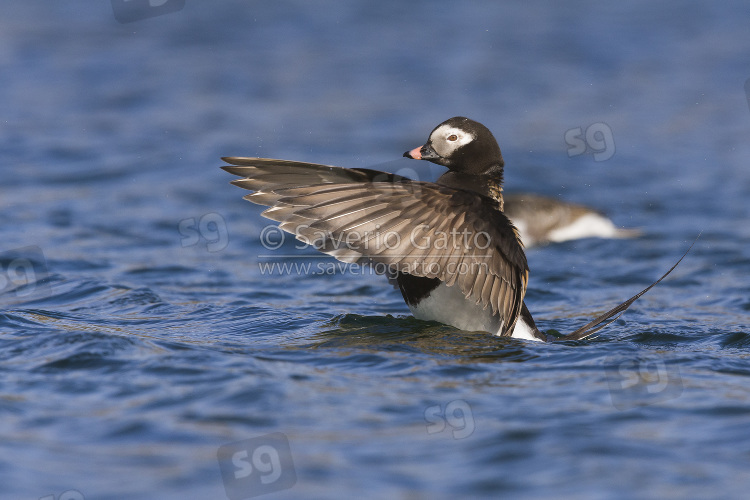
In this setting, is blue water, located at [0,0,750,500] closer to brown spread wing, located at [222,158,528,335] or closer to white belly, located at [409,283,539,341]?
white belly, located at [409,283,539,341]

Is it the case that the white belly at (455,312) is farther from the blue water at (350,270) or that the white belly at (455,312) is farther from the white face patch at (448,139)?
the white face patch at (448,139)

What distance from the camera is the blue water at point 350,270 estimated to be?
447 centimetres

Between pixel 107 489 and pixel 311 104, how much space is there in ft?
39.1

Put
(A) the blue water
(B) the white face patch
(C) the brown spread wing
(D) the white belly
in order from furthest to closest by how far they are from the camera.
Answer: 1. (B) the white face patch
2. (D) the white belly
3. (C) the brown spread wing
4. (A) the blue water

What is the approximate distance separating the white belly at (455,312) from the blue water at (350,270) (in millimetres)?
112

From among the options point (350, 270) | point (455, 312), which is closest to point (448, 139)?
point (455, 312)

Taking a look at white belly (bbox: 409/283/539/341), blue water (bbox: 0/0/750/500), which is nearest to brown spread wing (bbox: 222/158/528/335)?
white belly (bbox: 409/283/539/341)

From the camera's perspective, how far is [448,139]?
6.43m

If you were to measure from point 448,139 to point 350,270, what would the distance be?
3.08 meters

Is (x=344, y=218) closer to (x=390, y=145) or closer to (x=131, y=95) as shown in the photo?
(x=390, y=145)

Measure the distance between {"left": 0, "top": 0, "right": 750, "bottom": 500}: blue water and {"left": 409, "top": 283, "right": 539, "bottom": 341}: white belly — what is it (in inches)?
4.4

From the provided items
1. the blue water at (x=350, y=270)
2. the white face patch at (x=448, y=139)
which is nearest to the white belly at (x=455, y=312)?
the blue water at (x=350, y=270)

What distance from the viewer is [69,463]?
437 cm

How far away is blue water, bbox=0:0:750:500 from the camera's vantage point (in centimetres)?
447
